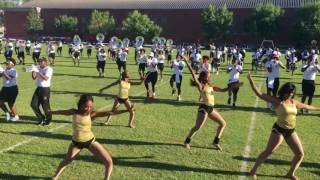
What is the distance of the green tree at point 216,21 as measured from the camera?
73.8m

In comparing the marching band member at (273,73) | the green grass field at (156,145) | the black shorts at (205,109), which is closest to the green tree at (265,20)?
the green grass field at (156,145)

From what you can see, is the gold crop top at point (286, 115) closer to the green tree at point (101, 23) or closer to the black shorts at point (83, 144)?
the black shorts at point (83, 144)

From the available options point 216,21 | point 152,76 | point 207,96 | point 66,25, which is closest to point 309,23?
point 216,21

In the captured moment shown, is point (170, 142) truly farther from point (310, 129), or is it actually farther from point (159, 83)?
point (159, 83)

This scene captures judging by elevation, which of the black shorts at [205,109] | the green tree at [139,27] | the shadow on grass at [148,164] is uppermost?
the green tree at [139,27]

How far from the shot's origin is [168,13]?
82.2 m

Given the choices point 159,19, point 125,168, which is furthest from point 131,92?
point 159,19

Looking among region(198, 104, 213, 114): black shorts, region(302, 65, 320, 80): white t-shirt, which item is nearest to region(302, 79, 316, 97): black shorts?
region(302, 65, 320, 80): white t-shirt

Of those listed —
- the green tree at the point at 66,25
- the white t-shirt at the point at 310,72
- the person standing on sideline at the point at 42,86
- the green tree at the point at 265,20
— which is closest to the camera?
the person standing on sideline at the point at 42,86

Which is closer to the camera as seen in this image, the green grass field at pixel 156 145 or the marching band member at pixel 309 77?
the green grass field at pixel 156 145

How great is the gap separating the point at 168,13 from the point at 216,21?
39.4ft

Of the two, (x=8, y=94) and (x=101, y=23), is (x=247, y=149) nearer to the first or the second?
(x=8, y=94)

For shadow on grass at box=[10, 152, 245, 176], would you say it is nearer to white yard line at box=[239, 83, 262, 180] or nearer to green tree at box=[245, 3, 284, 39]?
white yard line at box=[239, 83, 262, 180]

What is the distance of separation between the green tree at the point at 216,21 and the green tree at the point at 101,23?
57.0 ft
